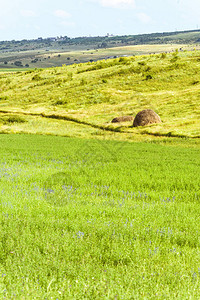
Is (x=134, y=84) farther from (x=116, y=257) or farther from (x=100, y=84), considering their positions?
(x=116, y=257)

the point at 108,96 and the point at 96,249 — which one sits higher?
the point at 108,96

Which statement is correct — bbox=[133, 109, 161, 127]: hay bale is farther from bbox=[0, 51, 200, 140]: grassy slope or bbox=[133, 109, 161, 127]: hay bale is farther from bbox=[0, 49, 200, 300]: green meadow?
bbox=[0, 49, 200, 300]: green meadow

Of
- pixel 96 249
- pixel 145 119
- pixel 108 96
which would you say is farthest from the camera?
pixel 108 96

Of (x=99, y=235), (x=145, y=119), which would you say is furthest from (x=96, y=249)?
(x=145, y=119)

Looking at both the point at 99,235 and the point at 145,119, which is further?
the point at 145,119

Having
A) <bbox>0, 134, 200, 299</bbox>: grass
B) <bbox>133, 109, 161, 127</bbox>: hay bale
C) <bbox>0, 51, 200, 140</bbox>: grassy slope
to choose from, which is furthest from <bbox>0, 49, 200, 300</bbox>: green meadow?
<bbox>133, 109, 161, 127</bbox>: hay bale

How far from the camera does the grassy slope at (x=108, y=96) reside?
44844 mm

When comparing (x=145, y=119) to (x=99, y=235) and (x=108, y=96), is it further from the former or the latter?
(x=99, y=235)

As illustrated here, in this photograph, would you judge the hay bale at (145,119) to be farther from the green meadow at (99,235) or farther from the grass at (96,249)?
the grass at (96,249)

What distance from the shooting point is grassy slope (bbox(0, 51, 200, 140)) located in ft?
147

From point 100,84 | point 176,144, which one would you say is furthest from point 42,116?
point 176,144

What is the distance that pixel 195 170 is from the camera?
1376 cm

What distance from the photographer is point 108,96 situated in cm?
6981

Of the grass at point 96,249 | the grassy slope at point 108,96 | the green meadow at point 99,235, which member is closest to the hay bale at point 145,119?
the grassy slope at point 108,96
